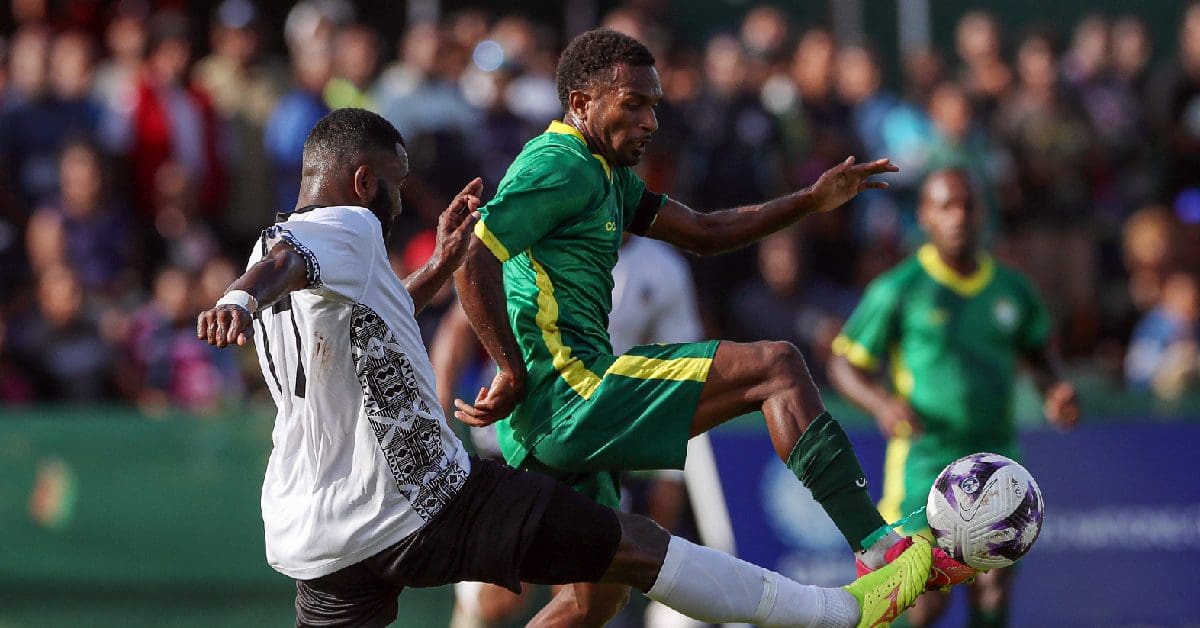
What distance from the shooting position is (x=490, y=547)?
5430 mm

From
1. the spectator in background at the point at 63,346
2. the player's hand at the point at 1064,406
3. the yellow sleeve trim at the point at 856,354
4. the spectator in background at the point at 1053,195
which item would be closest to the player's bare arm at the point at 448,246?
the yellow sleeve trim at the point at 856,354

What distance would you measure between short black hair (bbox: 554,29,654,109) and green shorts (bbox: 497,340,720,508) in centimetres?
97

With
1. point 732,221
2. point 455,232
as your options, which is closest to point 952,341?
point 732,221

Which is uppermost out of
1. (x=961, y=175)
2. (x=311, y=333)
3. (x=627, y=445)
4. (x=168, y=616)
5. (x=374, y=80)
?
(x=374, y=80)

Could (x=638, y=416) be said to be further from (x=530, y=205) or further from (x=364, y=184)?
(x=364, y=184)

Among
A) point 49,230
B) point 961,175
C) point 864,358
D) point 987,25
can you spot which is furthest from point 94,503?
point 987,25

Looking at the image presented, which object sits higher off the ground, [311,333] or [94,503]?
[311,333]

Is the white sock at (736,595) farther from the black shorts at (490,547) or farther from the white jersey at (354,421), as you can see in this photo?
the white jersey at (354,421)

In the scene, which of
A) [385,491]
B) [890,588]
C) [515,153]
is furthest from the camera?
[515,153]

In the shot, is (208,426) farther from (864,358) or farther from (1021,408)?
(1021,408)

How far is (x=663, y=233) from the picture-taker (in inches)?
260

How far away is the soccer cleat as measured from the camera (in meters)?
5.61

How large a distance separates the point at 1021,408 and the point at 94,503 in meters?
5.80

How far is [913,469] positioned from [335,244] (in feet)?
15.6
